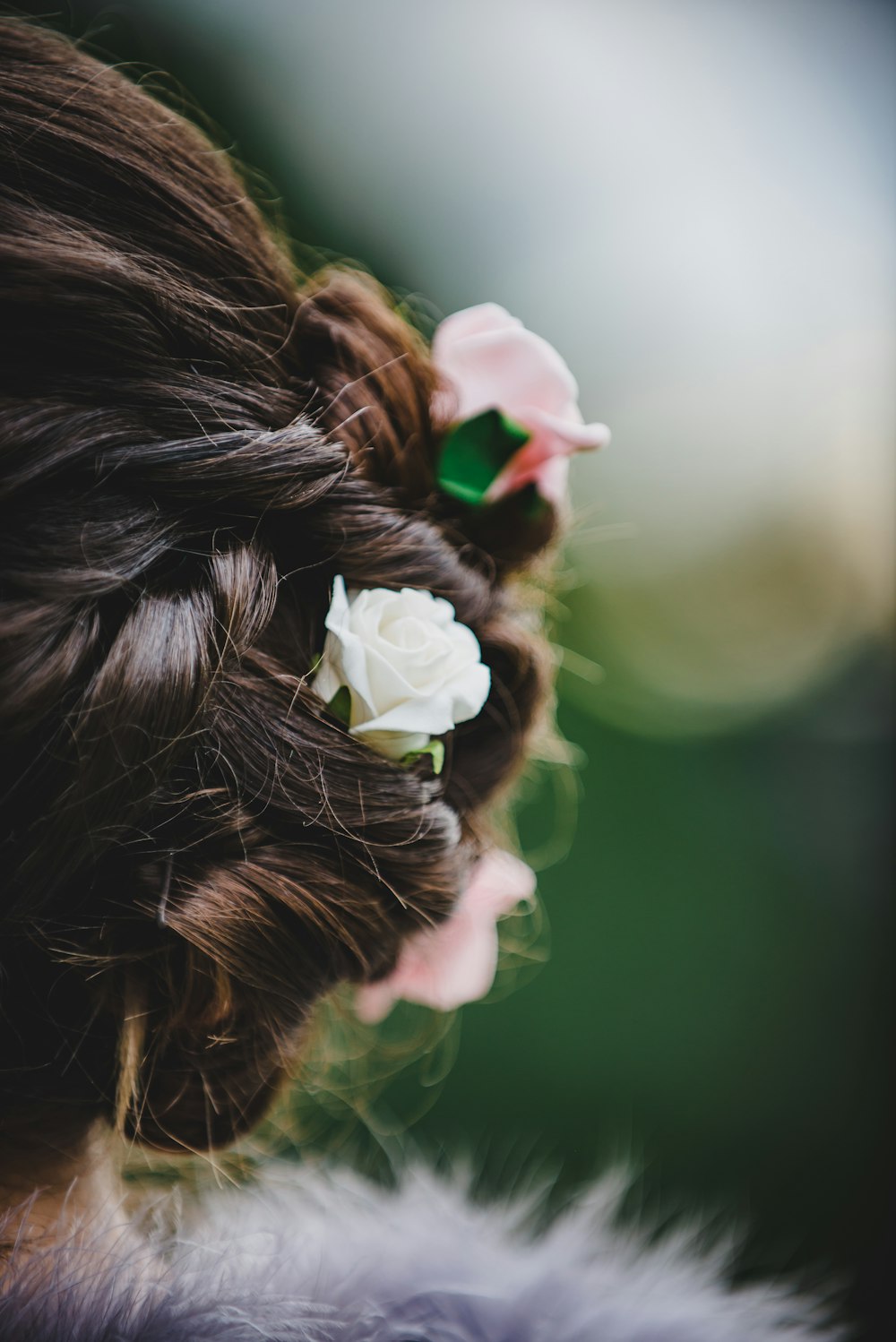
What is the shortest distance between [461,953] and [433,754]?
0.60ft

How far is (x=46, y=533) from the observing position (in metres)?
0.42

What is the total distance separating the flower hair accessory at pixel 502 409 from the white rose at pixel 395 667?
0.12 m

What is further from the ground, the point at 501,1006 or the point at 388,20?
the point at 388,20

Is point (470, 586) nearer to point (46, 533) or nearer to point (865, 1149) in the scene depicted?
point (46, 533)

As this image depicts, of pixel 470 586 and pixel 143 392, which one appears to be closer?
pixel 143 392

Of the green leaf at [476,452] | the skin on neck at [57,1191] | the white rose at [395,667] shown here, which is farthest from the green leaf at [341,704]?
the skin on neck at [57,1191]

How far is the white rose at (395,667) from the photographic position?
50cm

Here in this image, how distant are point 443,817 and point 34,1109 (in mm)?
295

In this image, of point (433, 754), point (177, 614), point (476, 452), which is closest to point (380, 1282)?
point (433, 754)

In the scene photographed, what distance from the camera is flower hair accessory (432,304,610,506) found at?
0.61 metres

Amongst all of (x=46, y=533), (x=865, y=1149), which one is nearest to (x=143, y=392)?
(x=46, y=533)

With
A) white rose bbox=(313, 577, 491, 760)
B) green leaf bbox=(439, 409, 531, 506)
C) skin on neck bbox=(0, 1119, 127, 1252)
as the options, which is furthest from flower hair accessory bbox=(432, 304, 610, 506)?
skin on neck bbox=(0, 1119, 127, 1252)

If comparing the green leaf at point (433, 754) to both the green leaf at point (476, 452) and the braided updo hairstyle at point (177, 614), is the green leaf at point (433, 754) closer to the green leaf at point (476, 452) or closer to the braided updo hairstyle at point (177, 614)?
the braided updo hairstyle at point (177, 614)

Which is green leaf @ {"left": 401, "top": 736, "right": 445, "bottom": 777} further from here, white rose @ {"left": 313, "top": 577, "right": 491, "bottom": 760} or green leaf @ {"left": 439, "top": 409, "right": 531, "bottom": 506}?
green leaf @ {"left": 439, "top": 409, "right": 531, "bottom": 506}
